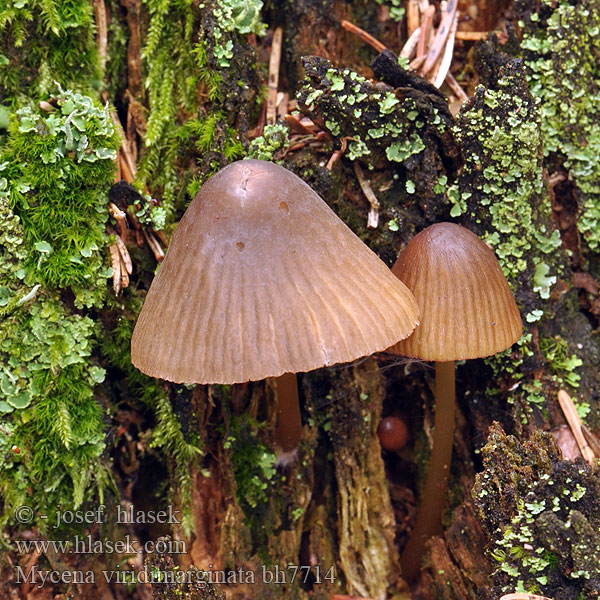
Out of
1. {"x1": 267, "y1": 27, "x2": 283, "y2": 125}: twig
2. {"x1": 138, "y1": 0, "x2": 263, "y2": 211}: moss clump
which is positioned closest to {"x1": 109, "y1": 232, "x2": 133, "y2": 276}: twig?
{"x1": 138, "y1": 0, "x2": 263, "y2": 211}: moss clump

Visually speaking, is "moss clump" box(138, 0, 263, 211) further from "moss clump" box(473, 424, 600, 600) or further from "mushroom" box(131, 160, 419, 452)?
"moss clump" box(473, 424, 600, 600)

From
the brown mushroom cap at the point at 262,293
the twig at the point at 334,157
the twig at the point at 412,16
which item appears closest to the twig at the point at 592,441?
the brown mushroom cap at the point at 262,293

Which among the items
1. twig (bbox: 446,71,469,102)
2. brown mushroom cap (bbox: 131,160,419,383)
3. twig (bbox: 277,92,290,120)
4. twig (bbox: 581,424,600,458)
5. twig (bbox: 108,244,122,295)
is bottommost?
twig (bbox: 581,424,600,458)

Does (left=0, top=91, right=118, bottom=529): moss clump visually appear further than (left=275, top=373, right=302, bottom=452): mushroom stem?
No

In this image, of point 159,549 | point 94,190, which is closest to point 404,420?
point 159,549

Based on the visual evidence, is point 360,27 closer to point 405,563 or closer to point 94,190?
point 94,190
